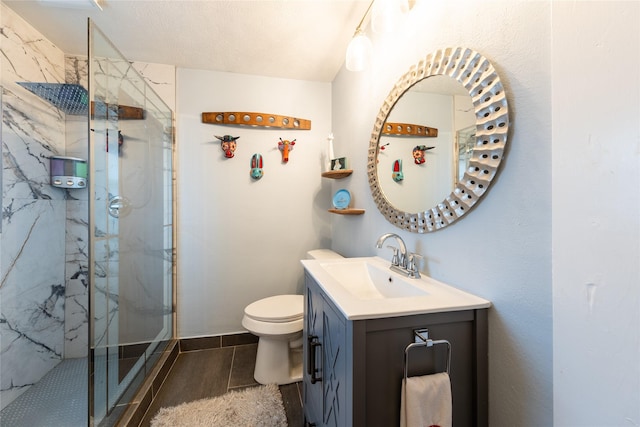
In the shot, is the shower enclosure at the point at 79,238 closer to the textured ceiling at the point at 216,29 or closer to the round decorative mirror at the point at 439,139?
the textured ceiling at the point at 216,29

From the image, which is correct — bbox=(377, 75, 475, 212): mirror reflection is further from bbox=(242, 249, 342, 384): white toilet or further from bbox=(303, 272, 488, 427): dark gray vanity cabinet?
bbox=(242, 249, 342, 384): white toilet

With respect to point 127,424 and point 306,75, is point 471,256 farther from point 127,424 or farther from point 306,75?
point 306,75

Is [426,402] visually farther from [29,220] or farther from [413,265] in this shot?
[29,220]

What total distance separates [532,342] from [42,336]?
261 cm

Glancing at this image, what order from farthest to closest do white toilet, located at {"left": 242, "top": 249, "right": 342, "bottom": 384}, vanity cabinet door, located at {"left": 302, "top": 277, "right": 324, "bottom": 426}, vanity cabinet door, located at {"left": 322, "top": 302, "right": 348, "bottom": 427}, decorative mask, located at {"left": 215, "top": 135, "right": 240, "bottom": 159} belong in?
decorative mask, located at {"left": 215, "top": 135, "right": 240, "bottom": 159} < white toilet, located at {"left": 242, "top": 249, "right": 342, "bottom": 384} < vanity cabinet door, located at {"left": 302, "top": 277, "right": 324, "bottom": 426} < vanity cabinet door, located at {"left": 322, "top": 302, "right": 348, "bottom": 427}

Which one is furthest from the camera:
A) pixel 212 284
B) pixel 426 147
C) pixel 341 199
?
pixel 212 284

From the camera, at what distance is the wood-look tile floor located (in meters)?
1.51

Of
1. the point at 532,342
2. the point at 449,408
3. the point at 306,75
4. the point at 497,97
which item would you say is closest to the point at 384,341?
the point at 449,408

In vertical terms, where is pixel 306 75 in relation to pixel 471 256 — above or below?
above

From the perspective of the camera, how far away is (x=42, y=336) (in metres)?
1.65

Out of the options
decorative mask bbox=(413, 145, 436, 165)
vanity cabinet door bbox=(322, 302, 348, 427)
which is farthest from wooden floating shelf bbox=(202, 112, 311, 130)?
vanity cabinet door bbox=(322, 302, 348, 427)

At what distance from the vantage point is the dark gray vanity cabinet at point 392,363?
69 centimetres

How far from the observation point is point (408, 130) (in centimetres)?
120

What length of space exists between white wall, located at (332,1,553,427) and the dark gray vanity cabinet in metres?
0.05
